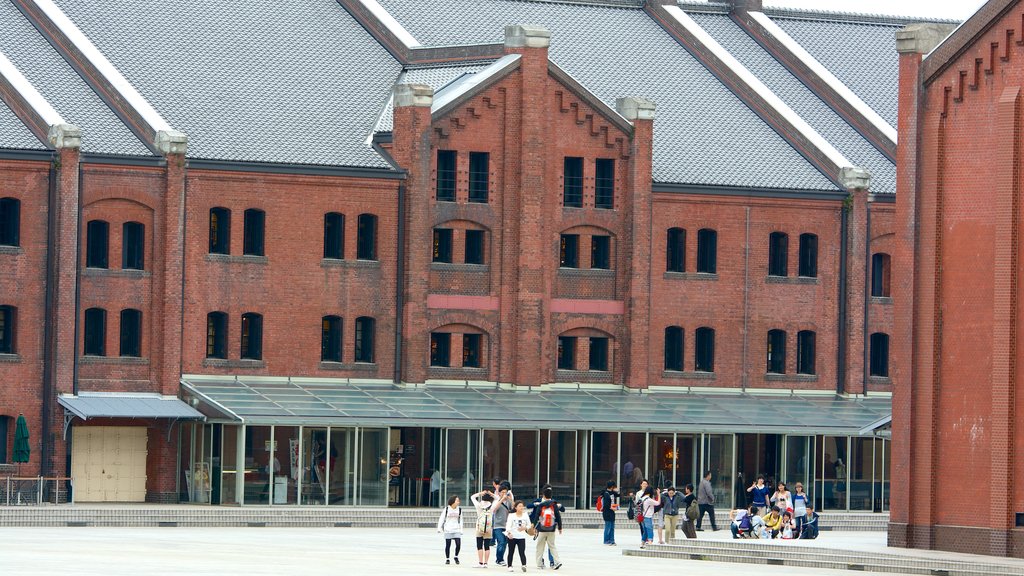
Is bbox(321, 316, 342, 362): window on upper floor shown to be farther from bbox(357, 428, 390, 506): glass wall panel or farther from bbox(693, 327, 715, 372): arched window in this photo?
bbox(693, 327, 715, 372): arched window

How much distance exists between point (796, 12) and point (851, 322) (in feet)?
53.2

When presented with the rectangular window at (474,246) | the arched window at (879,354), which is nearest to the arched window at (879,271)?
the arched window at (879,354)

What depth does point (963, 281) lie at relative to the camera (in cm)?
5141

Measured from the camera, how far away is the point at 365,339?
2842 inches

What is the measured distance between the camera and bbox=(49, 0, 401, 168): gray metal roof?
71.1m

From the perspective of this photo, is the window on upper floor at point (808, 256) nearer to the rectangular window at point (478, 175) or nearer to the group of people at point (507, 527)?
the rectangular window at point (478, 175)

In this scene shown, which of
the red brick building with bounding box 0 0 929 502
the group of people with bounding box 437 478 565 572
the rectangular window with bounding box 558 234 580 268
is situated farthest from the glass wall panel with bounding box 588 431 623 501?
the group of people with bounding box 437 478 565 572

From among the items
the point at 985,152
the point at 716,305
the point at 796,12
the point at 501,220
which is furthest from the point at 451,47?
the point at 985,152

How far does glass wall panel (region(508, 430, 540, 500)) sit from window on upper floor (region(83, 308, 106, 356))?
1234 centimetres

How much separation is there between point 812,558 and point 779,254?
93.5ft

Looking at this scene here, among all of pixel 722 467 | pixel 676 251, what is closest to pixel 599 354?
pixel 676 251

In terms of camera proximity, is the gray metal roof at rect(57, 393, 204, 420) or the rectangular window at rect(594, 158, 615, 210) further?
the rectangular window at rect(594, 158, 615, 210)

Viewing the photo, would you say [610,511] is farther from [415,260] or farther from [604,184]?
[604,184]

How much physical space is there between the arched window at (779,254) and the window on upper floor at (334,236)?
14611 millimetres
